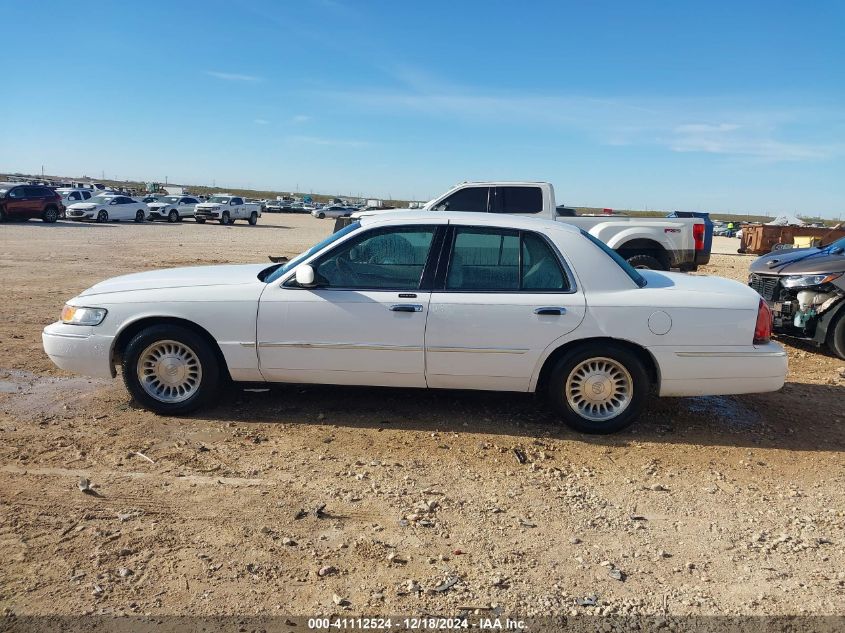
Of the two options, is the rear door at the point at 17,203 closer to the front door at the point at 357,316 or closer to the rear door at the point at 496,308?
the front door at the point at 357,316

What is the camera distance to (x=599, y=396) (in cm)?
486

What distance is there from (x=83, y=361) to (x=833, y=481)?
533cm

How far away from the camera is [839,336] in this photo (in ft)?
24.6

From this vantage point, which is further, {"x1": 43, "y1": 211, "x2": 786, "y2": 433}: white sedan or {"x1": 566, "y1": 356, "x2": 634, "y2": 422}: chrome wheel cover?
{"x1": 566, "y1": 356, "x2": 634, "y2": 422}: chrome wheel cover

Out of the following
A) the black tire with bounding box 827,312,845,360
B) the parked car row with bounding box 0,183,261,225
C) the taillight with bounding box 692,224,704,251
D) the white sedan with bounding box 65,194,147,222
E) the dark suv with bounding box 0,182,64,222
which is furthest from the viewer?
the white sedan with bounding box 65,194,147,222

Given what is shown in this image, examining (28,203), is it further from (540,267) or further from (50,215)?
(540,267)

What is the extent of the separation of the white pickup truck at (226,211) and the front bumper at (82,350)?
1400 inches

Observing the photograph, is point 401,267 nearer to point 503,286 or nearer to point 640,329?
point 503,286

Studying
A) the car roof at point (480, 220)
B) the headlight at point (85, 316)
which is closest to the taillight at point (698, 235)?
the car roof at point (480, 220)

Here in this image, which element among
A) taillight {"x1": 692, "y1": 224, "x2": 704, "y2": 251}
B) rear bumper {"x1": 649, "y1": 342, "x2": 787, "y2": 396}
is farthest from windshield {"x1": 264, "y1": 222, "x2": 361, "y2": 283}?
taillight {"x1": 692, "y1": 224, "x2": 704, "y2": 251}

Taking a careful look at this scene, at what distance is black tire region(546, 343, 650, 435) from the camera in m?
4.77

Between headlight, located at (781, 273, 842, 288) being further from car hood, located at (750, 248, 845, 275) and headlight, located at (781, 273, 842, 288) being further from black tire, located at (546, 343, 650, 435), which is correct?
black tire, located at (546, 343, 650, 435)

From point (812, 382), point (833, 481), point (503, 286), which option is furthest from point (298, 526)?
point (812, 382)

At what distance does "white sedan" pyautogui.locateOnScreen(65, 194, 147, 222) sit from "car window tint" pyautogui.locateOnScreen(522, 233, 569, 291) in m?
34.1
